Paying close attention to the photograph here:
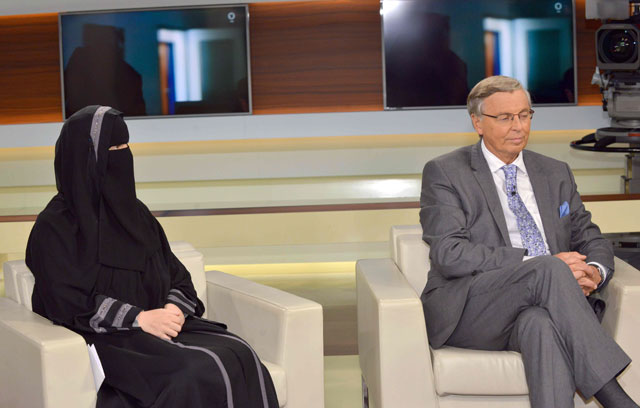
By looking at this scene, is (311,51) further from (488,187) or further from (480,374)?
(480,374)

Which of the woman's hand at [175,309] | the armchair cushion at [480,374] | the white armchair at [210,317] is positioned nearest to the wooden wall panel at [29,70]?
the white armchair at [210,317]

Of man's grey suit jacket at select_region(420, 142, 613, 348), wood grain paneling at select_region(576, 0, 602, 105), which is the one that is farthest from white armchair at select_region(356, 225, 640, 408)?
wood grain paneling at select_region(576, 0, 602, 105)

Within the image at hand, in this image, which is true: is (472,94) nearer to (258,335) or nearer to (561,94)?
(258,335)

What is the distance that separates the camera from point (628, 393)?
2434mm

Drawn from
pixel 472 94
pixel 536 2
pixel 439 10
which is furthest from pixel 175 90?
pixel 472 94

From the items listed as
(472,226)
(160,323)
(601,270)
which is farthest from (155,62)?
(601,270)

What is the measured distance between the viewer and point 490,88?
8.98ft

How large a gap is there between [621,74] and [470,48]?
4.33 feet

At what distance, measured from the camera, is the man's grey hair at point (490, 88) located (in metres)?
2.71

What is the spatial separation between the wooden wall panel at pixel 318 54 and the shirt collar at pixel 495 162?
121 inches

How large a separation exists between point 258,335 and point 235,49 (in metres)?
3.60

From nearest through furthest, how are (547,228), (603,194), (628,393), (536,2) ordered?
(628,393) → (547,228) → (603,194) → (536,2)

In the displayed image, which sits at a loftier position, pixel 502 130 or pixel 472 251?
pixel 502 130

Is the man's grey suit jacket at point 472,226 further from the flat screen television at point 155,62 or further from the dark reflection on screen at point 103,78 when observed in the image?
the dark reflection on screen at point 103,78
